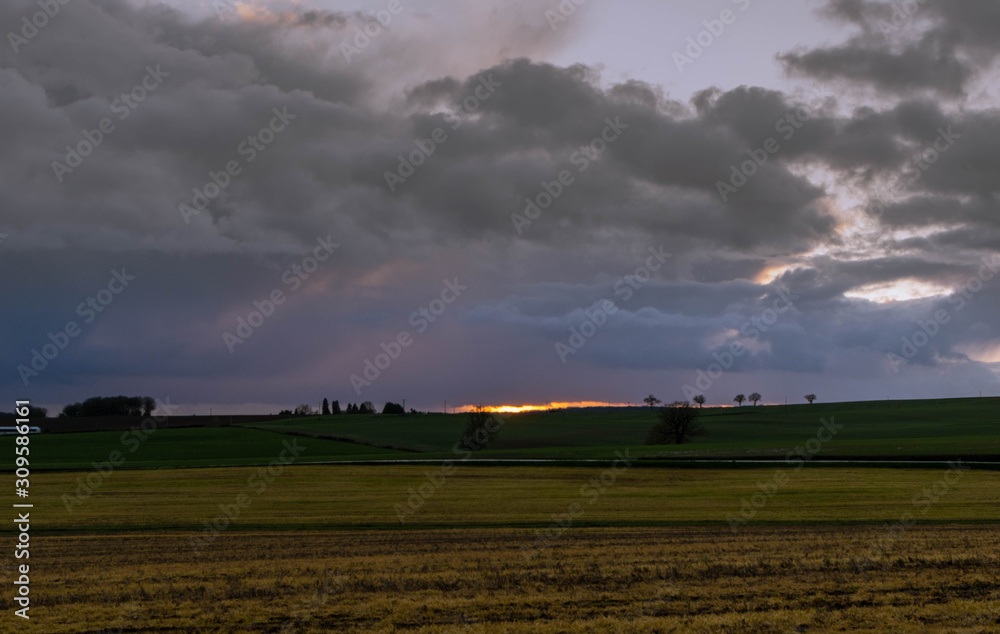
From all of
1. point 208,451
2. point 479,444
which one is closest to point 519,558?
point 479,444

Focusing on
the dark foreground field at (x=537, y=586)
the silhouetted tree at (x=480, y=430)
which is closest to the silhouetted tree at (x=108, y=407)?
the silhouetted tree at (x=480, y=430)

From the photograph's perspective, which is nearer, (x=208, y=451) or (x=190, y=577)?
(x=190, y=577)

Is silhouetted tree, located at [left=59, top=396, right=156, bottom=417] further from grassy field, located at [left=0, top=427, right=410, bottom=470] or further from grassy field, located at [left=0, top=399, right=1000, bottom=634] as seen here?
grassy field, located at [left=0, top=399, right=1000, bottom=634]

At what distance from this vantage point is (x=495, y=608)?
47.7ft

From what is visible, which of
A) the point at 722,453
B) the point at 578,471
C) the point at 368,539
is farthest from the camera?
the point at 722,453

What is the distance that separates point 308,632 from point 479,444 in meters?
85.4

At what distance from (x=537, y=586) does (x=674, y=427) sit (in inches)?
3354

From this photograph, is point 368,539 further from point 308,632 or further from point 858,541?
point 858,541

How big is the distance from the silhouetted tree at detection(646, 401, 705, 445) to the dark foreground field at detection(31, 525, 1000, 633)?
7336 cm

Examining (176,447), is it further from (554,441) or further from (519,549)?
(519,549)

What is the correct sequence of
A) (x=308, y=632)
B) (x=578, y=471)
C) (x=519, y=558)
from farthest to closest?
1. (x=578, y=471)
2. (x=519, y=558)
3. (x=308, y=632)

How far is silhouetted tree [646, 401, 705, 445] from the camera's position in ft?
319

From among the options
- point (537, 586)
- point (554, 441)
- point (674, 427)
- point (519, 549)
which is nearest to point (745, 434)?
point (674, 427)

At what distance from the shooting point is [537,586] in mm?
16406
